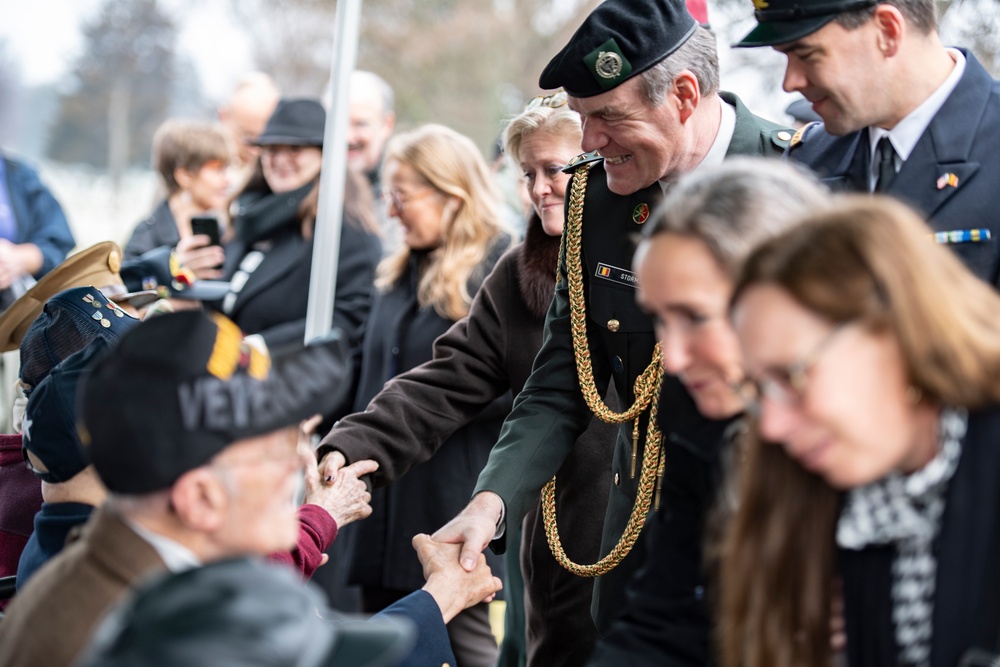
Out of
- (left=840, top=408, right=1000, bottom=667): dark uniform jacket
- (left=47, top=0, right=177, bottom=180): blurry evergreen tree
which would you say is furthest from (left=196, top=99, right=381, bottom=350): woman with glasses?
(left=47, top=0, right=177, bottom=180): blurry evergreen tree

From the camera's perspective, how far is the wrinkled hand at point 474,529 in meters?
2.56

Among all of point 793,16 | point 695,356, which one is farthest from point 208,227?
point 695,356

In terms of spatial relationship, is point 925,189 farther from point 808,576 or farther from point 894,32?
point 808,576

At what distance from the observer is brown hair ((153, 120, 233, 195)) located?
5961 mm

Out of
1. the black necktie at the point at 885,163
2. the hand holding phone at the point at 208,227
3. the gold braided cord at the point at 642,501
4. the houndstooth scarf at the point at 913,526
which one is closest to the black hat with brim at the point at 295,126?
the hand holding phone at the point at 208,227

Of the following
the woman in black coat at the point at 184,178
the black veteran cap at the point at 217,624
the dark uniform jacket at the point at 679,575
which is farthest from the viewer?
the woman in black coat at the point at 184,178

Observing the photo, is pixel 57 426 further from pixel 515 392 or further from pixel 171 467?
pixel 515 392

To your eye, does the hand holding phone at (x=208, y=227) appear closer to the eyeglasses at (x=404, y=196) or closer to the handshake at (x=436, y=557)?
the eyeglasses at (x=404, y=196)

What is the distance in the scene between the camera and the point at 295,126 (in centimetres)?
534

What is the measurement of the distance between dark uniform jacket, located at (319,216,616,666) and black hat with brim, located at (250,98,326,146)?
6.85 feet

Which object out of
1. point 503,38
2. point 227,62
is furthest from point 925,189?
point 503,38

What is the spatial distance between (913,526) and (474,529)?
1.20 metres

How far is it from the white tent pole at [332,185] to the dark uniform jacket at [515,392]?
1.67 m

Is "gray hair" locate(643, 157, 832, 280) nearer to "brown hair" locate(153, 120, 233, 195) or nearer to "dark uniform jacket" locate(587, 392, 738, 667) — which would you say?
"dark uniform jacket" locate(587, 392, 738, 667)
